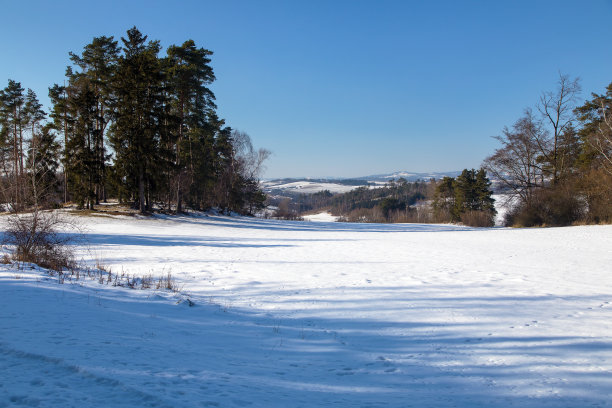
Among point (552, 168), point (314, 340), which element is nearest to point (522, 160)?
point (552, 168)

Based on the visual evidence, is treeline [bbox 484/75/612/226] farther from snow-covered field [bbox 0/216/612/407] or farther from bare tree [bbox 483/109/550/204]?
snow-covered field [bbox 0/216/612/407]

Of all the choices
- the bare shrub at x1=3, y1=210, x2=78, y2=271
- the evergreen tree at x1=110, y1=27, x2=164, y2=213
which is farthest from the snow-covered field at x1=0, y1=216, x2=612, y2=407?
the evergreen tree at x1=110, y1=27, x2=164, y2=213

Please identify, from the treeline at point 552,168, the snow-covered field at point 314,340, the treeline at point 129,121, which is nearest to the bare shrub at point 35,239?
the snow-covered field at point 314,340

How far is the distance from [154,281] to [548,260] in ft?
42.6

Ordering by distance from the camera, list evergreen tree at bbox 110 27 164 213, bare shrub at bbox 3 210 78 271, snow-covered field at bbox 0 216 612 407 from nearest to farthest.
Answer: snow-covered field at bbox 0 216 612 407 → bare shrub at bbox 3 210 78 271 → evergreen tree at bbox 110 27 164 213

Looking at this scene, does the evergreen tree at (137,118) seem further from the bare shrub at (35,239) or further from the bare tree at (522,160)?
the bare tree at (522,160)

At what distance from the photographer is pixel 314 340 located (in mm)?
4621

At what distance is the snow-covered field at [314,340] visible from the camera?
2.88m

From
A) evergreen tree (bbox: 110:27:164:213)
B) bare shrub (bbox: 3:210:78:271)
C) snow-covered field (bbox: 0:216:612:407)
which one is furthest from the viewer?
evergreen tree (bbox: 110:27:164:213)

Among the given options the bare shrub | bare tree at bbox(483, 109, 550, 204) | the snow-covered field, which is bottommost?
the snow-covered field

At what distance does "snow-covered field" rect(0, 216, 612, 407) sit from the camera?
9.46 ft

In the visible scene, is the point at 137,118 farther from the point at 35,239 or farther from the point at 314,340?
the point at 314,340

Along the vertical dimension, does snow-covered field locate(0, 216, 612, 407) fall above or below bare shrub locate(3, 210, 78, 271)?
below

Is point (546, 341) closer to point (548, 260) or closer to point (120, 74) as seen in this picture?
point (548, 260)
